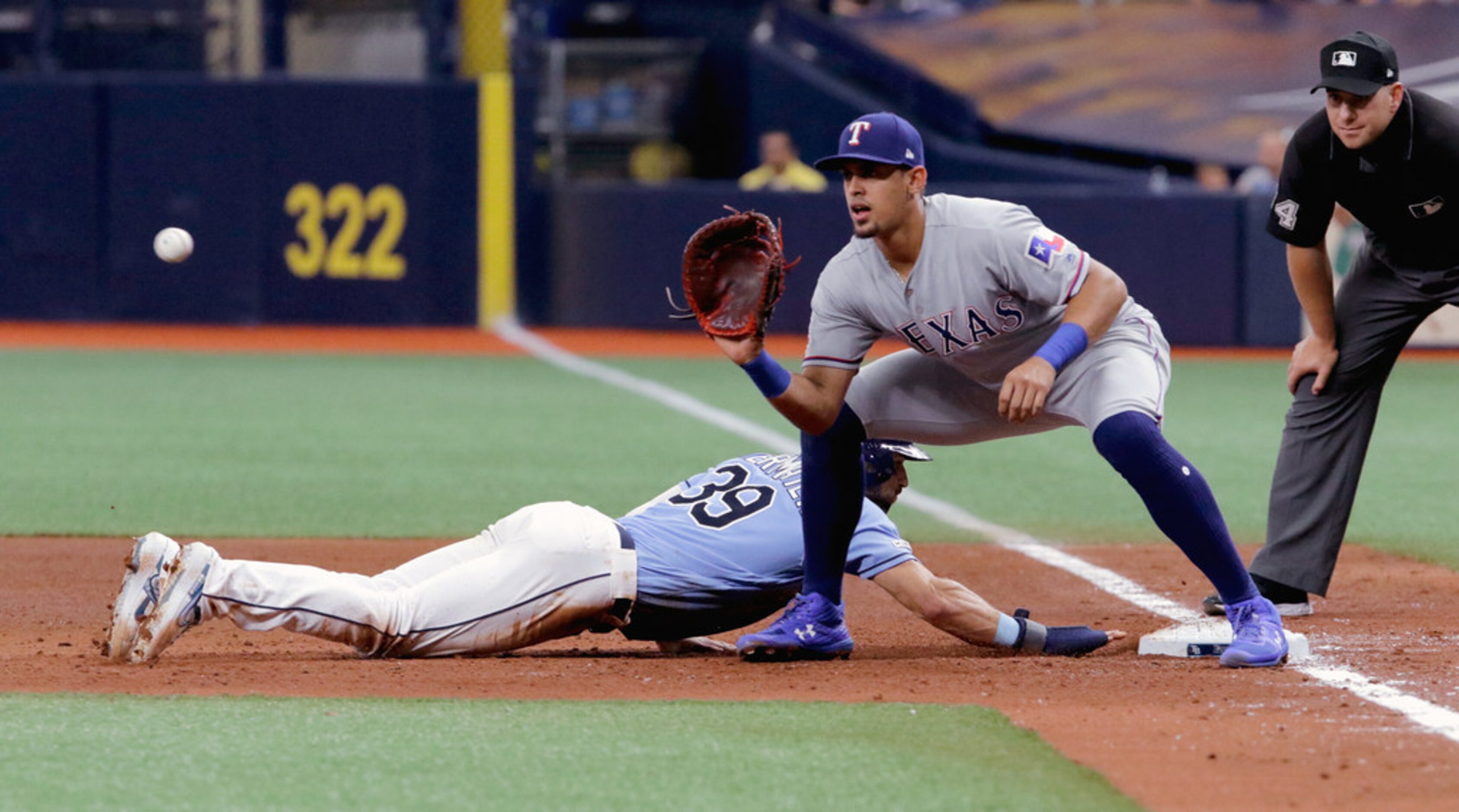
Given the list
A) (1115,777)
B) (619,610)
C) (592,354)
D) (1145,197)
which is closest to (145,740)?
(619,610)

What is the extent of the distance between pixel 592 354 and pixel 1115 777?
41.8ft

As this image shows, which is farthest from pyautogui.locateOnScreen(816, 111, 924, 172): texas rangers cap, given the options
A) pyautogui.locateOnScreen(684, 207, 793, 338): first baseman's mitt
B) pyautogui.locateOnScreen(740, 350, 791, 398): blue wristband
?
pyautogui.locateOnScreen(740, 350, 791, 398): blue wristband

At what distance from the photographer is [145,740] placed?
3.92 metres

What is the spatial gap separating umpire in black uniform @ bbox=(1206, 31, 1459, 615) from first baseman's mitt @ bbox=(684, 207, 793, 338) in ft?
5.74

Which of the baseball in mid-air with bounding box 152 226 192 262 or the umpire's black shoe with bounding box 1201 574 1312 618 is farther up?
the baseball in mid-air with bounding box 152 226 192 262

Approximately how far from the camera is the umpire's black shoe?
588 centimetres

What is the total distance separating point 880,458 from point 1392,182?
1.72 metres

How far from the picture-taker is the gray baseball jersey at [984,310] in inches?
202

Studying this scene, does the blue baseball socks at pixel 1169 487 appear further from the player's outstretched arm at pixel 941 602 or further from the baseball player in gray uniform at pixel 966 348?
the player's outstretched arm at pixel 941 602

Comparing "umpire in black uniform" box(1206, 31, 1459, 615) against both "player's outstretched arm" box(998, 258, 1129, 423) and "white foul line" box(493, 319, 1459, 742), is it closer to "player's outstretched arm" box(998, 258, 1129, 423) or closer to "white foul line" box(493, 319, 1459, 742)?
"white foul line" box(493, 319, 1459, 742)

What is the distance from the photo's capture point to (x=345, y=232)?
59.2 feet

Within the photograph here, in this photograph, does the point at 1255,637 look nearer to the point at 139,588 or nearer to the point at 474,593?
the point at 474,593

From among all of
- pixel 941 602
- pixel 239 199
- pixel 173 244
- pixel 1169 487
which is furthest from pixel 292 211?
pixel 1169 487

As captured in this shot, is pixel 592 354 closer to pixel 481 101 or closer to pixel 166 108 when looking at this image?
pixel 481 101
